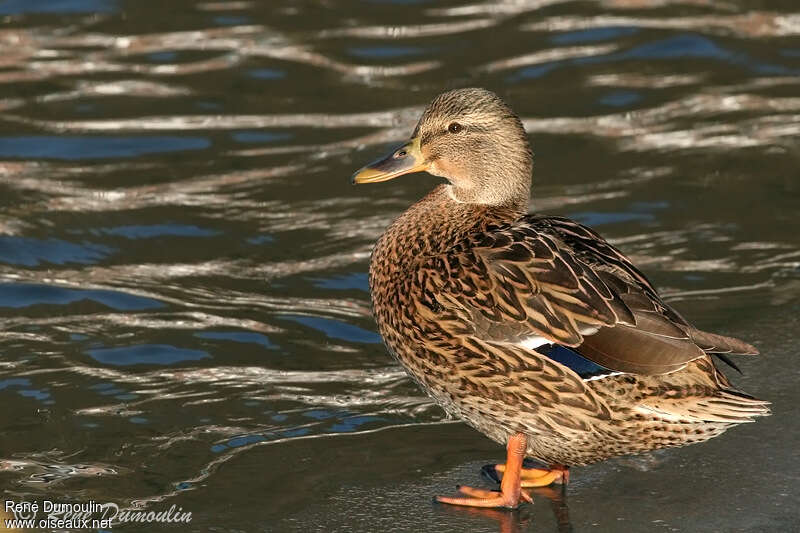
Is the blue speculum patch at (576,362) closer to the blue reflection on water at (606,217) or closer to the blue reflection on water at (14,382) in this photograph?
the blue reflection on water at (14,382)

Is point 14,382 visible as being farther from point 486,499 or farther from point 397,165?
point 486,499

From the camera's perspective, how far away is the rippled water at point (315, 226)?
521cm

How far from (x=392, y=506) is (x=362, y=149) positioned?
4610 mm

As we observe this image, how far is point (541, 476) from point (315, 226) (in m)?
3.48

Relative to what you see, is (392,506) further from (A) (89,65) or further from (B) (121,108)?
(A) (89,65)

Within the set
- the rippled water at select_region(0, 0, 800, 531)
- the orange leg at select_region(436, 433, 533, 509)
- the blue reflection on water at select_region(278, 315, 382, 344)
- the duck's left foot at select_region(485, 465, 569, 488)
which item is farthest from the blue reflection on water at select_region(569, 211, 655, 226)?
the orange leg at select_region(436, 433, 533, 509)

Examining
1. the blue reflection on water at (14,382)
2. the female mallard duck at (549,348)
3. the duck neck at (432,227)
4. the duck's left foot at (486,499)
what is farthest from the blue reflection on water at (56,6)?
the duck's left foot at (486,499)

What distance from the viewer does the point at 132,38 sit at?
35.4ft

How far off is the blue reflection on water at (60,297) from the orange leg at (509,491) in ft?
9.26

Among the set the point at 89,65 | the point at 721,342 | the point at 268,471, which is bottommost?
the point at 268,471

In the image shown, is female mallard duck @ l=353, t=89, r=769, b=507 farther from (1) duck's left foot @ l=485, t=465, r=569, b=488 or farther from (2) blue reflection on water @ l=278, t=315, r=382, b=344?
(2) blue reflection on water @ l=278, t=315, r=382, b=344

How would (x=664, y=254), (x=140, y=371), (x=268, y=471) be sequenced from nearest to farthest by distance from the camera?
(x=268, y=471)
(x=140, y=371)
(x=664, y=254)

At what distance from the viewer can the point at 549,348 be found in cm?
477

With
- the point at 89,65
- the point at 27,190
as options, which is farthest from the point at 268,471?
the point at 89,65
